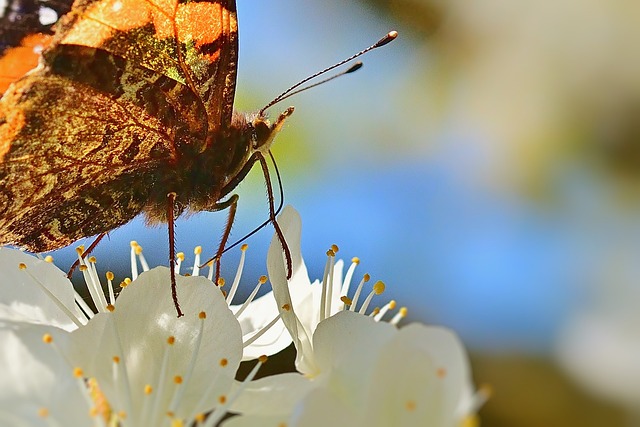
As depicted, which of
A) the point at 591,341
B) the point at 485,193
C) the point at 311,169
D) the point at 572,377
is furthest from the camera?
the point at 485,193

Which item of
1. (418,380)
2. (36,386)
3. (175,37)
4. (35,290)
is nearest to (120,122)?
(175,37)

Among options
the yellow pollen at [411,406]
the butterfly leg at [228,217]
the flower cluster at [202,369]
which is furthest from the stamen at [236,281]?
the yellow pollen at [411,406]

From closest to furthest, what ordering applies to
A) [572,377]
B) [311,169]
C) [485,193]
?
[572,377]
[311,169]
[485,193]

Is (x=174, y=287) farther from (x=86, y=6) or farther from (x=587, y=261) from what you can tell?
(x=587, y=261)

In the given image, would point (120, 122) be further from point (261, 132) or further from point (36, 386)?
point (36, 386)

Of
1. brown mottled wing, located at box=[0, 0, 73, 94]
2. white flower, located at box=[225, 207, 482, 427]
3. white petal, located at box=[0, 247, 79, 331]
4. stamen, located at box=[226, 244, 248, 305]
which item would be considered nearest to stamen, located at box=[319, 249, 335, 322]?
white flower, located at box=[225, 207, 482, 427]

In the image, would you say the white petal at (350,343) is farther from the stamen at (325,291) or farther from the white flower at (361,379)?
the stamen at (325,291)

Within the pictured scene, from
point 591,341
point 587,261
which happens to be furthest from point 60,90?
point 587,261

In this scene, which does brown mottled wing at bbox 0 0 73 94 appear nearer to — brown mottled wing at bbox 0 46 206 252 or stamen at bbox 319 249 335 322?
brown mottled wing at bbox 0 46 206 252
